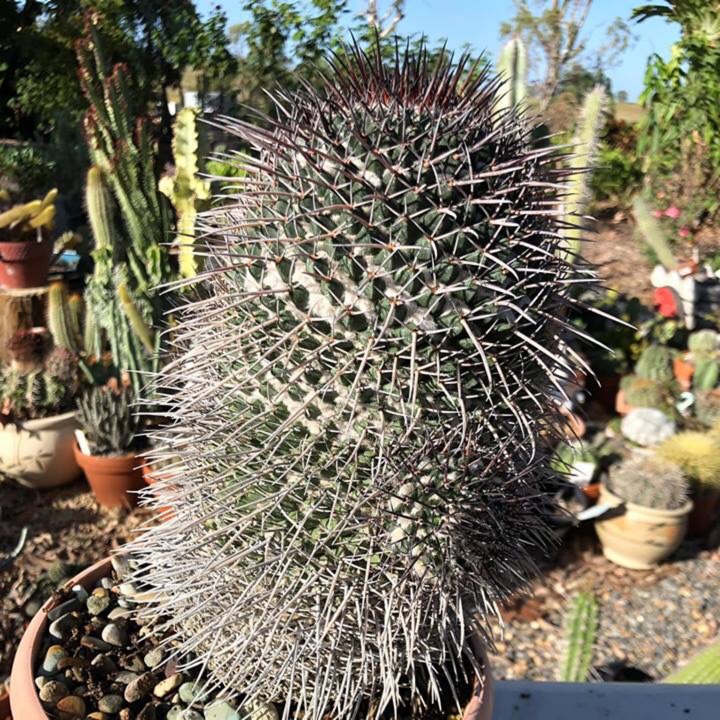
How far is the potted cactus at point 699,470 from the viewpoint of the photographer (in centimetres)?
351

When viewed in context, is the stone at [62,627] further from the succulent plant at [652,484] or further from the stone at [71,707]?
the succulent plant at [652,484]

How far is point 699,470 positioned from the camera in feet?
11.5

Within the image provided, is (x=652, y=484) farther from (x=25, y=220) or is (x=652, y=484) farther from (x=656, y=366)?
(x=25, y=220)

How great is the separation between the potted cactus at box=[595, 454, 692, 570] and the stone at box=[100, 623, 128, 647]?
8.65 feet

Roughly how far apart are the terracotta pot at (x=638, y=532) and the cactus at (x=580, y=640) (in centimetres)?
119

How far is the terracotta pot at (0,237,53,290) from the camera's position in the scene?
15.0 ft

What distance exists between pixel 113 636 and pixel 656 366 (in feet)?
12.8

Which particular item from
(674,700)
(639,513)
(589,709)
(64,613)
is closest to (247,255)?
(64,613)

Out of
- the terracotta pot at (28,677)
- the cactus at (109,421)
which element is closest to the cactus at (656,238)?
the cactus at (109,421)

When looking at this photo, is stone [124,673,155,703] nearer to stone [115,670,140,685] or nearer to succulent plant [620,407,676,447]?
stone [115,670,140,685]

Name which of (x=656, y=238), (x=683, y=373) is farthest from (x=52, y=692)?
(x=656, y=238)

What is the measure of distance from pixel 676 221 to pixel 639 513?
5350 millimetres

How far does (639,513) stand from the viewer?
3.27m

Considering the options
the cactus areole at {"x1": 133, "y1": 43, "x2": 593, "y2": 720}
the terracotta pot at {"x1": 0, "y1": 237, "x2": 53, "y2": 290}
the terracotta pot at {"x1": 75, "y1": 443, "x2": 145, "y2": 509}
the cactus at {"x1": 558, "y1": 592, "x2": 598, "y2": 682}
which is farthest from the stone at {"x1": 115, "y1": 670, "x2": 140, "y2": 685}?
the terracotta pot at {"x1": 0, "y1": 237, "x2": 53, "y2": 290}
